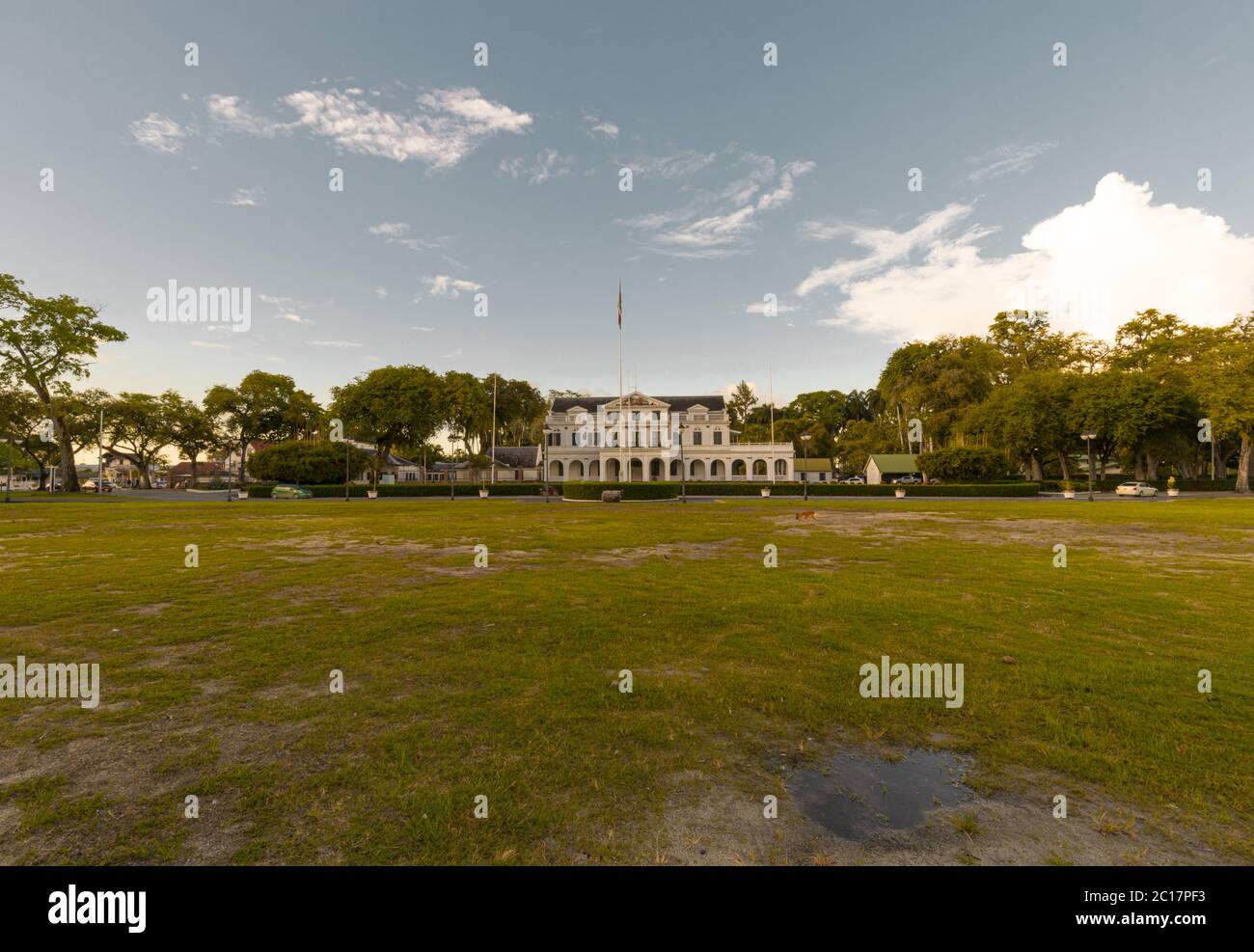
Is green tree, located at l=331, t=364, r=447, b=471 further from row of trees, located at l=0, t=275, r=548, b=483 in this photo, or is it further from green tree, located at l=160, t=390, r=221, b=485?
green tree, located at l=160, t=390, r=221, b=485

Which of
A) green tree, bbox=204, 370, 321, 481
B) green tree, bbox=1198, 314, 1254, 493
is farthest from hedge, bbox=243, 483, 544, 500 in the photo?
green tree, bbox=1198, 314, 1254, 493

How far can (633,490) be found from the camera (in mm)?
42688

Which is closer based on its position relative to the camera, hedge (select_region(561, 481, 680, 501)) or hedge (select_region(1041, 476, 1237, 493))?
hedge (select_region(561, 481, 680, 501))

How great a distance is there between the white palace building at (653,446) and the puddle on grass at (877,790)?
63.6 m

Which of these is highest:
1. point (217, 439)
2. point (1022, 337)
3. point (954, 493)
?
point (1022, 337)

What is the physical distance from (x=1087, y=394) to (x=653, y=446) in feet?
164

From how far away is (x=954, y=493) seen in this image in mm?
48938

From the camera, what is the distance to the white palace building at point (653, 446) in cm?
7088

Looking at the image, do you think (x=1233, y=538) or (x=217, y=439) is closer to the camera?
(x=1233, y=538)

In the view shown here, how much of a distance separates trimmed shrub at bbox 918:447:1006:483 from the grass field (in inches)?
1776

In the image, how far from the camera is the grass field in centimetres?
322

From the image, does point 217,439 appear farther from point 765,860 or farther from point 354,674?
point 765,860

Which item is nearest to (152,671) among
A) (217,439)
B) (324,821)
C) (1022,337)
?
(324,821)
